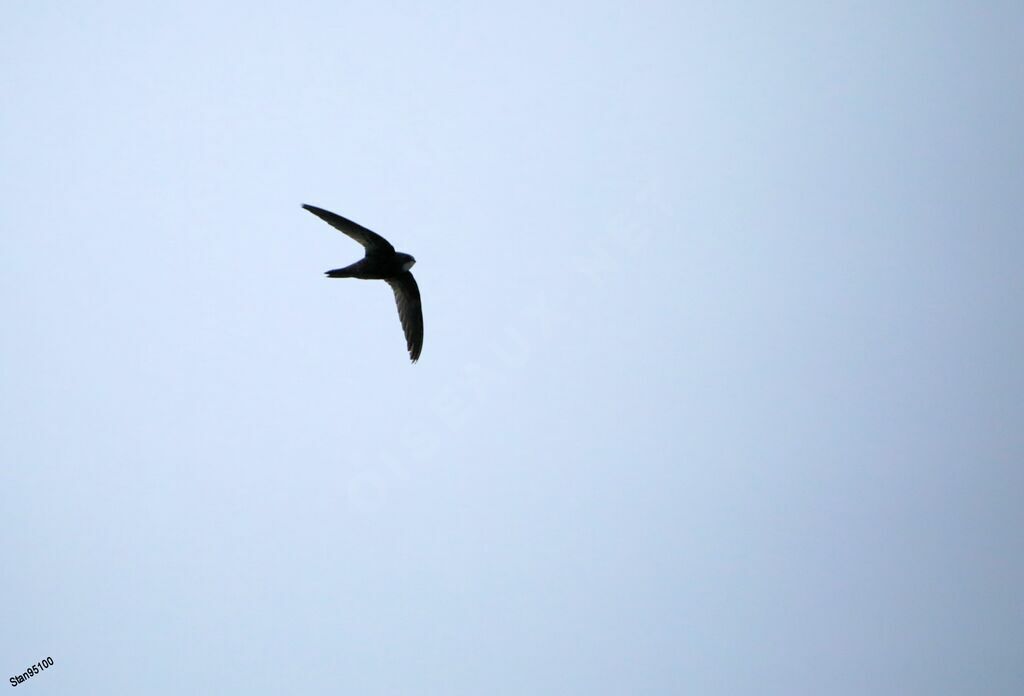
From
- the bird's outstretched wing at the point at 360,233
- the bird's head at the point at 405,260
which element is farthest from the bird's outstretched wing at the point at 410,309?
the bird's outstretched wing at the point at 360,233

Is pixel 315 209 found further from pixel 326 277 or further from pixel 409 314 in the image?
pixel 409 314

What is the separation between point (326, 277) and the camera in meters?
14.8

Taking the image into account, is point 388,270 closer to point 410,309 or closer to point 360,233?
point 360,233

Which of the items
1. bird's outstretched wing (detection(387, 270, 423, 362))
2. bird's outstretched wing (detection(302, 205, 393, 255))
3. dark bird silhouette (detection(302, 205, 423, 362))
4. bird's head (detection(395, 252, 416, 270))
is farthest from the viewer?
bird's outstretched wing (detection(387, 270, 423, 362))

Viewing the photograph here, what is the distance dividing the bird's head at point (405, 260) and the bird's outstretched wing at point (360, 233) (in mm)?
251

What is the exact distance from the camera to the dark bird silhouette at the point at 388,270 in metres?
14.8

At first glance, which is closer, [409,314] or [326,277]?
[326,277]

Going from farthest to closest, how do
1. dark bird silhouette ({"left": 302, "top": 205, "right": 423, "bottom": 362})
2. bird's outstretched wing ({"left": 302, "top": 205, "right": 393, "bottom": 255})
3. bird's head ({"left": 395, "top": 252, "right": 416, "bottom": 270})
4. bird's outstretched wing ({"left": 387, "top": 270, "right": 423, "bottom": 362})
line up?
bird's outstretched wing ({"left": 387, "top": 270, "right": 423, "bottom": 362})
bird's head ({"left": 395, "top": 252, "right": 416, "bottom": 270})
dark bird silhouette ({"left": 302, "top": 205, "right": 423, "bottom": 362})
bird's outstretched wing ({"left": 302, "top": 205, "right": 393, "bottom": 255})

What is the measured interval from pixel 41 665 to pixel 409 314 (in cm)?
1148

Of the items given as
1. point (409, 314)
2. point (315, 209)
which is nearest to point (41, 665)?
point (409, 314)

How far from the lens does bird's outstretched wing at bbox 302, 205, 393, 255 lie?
1448cm

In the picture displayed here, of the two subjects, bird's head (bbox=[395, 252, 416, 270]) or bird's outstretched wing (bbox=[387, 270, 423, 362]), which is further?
bird's outstretched wing (bbox=[387, 270, 423, 362])

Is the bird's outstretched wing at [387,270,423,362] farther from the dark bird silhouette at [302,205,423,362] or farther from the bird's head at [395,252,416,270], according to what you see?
the bird's head at [395,252,416,270]

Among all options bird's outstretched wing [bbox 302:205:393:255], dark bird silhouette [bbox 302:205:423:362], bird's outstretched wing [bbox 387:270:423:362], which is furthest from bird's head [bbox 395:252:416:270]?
bird's outstretched wing [bbox 387:270:423:362]
